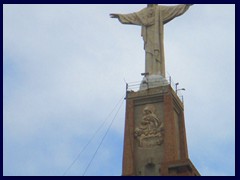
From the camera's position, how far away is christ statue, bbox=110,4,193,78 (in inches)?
1801

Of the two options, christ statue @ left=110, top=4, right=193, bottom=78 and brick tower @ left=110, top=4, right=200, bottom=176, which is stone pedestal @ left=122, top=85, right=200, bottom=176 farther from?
christ statue @ left=110, top=4, right=193, bottom=78

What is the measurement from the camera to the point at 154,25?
47.3 metres

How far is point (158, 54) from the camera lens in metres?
46.1

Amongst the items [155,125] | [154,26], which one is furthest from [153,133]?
[154,26]

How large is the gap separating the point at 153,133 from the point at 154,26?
10.3 m

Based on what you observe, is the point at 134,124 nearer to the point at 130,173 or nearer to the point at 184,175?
the point at 130,173

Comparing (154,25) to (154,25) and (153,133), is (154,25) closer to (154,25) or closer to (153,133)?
(154,25)

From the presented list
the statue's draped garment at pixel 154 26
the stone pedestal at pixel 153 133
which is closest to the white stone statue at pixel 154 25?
the statue's draped garment at pixel 154 26

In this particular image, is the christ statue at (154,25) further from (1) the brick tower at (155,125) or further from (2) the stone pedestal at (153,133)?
(2) the stone pedestal at (153,133)

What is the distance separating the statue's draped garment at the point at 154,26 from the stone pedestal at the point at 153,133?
9.24 feet

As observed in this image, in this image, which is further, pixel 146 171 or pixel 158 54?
pixel 158 54
